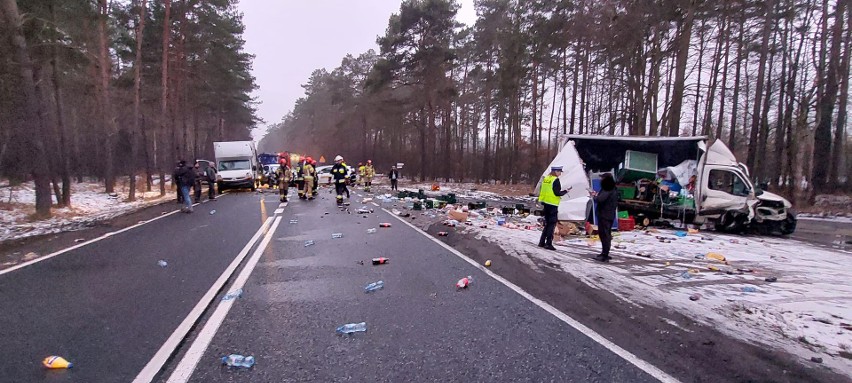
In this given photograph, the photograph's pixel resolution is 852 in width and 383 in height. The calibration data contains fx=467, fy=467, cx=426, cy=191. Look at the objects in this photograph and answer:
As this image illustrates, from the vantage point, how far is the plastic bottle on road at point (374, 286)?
612cm

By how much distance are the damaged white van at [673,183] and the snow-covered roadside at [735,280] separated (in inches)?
55.8

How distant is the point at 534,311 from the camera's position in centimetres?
532

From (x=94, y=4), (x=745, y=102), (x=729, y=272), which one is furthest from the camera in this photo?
(x=745, y=102)

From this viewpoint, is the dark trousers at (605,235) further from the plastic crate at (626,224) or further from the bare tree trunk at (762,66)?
the bare tree trunk at (762,66)

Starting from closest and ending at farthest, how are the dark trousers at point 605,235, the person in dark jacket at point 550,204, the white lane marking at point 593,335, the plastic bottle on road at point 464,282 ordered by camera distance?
the white lane marking at point 593,335 < the plastic bottle on road at point 464,282 < the dark trousers at point 605,235 < the person in dark jacket at point 550,204

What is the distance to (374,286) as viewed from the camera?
6.26 meters

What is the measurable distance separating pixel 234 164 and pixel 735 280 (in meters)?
→ 25.4

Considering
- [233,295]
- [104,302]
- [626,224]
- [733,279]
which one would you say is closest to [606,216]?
[733,279]

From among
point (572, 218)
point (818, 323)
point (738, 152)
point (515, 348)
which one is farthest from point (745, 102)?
point (515, 348)

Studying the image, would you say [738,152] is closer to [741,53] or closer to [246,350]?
[741,53]

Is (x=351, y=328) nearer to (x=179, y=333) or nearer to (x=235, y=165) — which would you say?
(x=179, y=333)

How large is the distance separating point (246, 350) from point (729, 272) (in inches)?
295

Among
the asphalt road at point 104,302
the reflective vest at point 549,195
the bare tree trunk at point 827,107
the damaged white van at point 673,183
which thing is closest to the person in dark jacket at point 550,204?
the reflective vest at point 549,195

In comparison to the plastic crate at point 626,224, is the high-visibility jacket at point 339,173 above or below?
above
